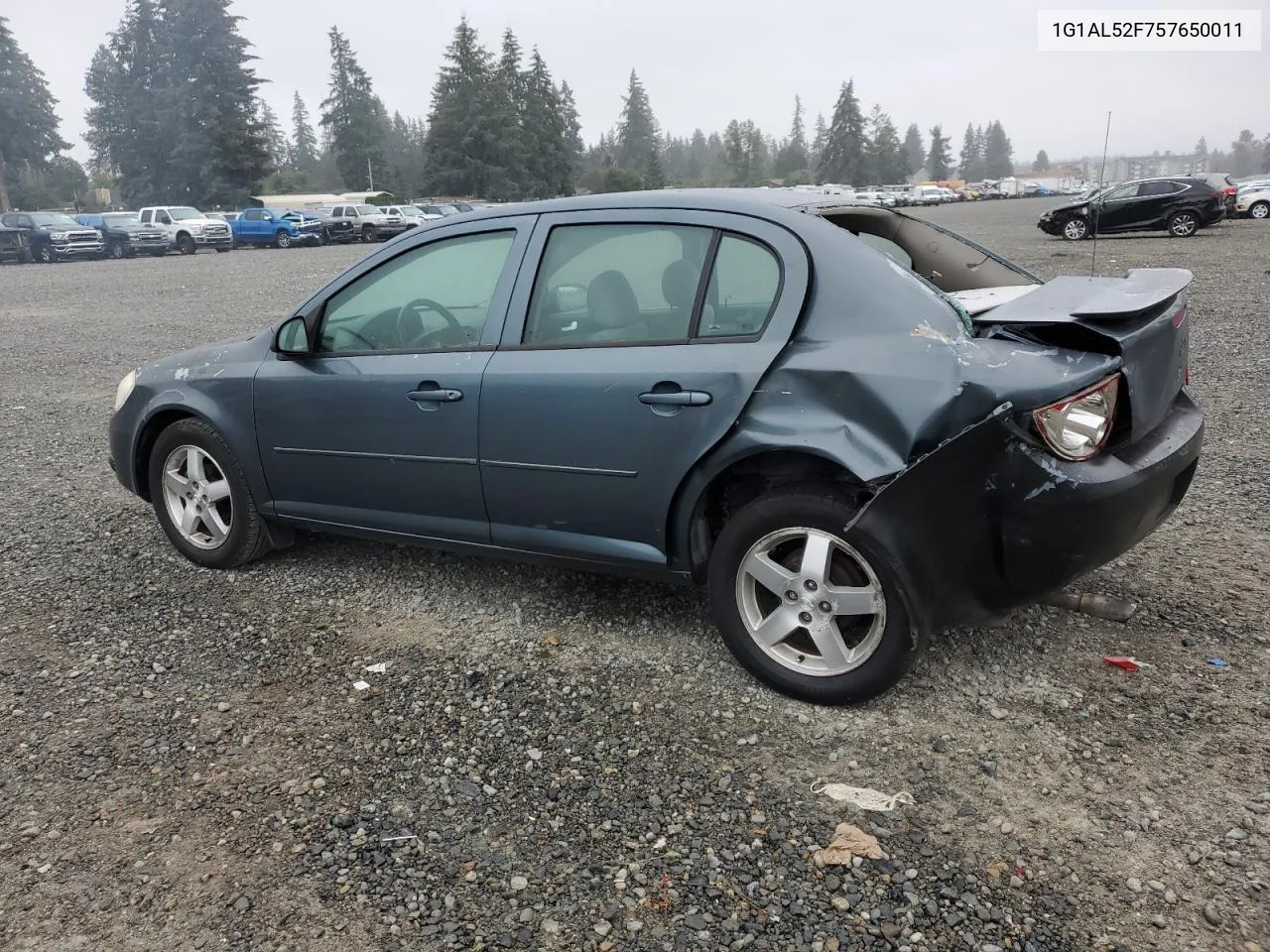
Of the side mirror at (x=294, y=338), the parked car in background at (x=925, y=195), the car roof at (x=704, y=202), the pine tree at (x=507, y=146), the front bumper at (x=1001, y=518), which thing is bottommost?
the parked car in background at (x=925, y=195)

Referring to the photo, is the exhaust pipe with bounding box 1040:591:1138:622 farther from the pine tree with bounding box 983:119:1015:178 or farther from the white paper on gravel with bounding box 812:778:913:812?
the pine tree with bounding box 983:119:1015:178

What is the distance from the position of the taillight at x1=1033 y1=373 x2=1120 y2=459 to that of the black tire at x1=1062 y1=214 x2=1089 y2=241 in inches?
911

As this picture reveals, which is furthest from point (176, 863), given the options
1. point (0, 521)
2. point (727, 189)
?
point (0, 521)

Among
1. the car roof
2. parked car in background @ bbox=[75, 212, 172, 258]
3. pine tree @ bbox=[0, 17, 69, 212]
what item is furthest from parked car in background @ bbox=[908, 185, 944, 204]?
the car roof

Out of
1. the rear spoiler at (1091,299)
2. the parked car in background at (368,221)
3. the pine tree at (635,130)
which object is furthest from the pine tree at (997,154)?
the rear spoiler at (1091,299)

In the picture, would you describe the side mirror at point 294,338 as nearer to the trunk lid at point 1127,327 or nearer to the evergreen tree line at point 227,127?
the trunk lid at point 1127,327

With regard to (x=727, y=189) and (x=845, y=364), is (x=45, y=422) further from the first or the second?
(x=845, y=364)

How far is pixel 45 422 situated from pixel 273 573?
4.88 m

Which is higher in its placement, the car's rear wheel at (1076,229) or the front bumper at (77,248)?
the front bumper at (77,248)

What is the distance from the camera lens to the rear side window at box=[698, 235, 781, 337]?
130 inches

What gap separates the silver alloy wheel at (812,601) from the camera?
3170 millimetres

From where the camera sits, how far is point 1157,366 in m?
3.21

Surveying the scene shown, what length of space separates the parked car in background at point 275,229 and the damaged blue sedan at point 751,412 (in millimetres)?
36155

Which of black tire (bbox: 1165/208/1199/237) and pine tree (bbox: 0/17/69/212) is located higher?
pine tree (bbox: 0/17/69/212)
